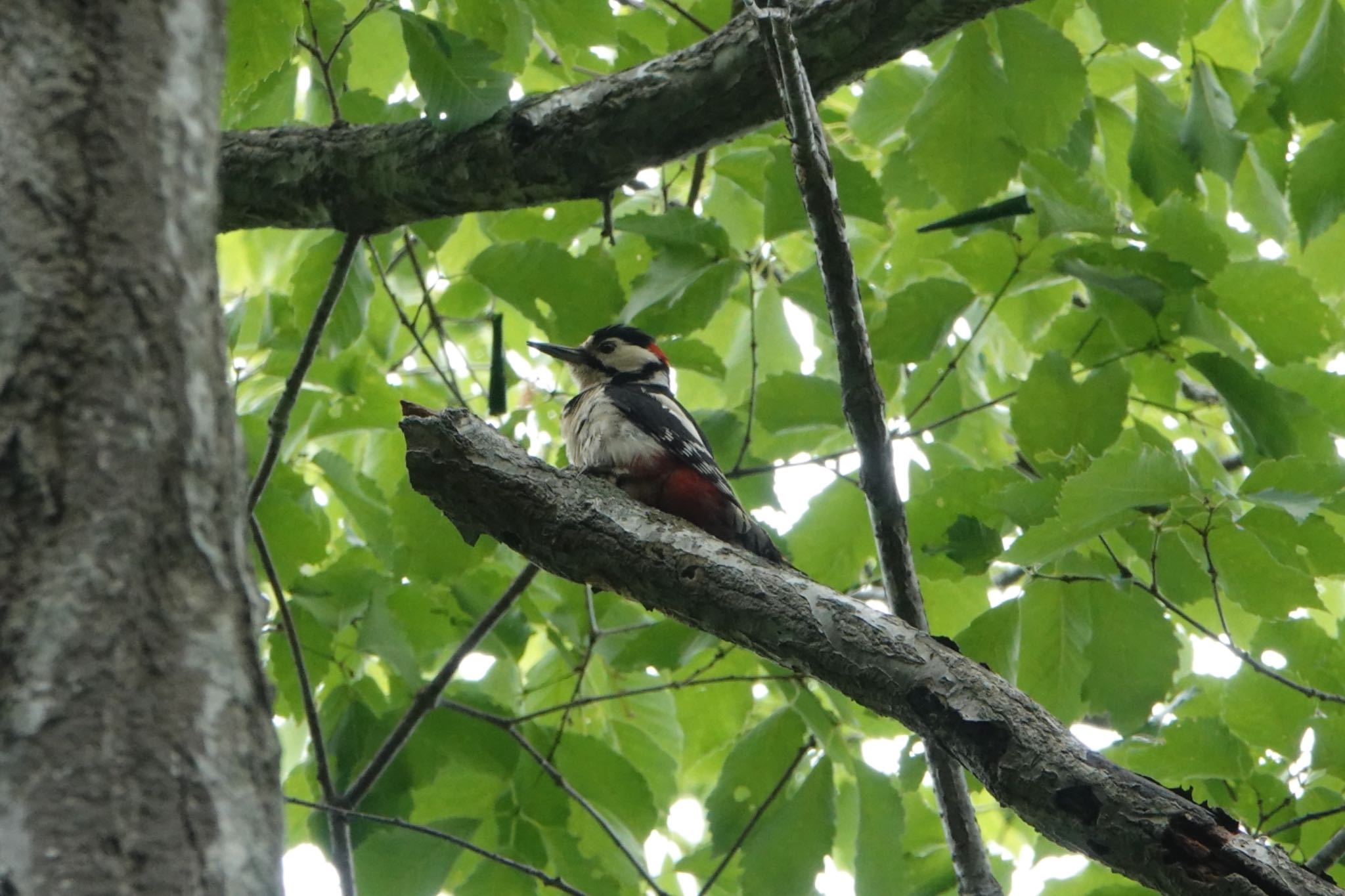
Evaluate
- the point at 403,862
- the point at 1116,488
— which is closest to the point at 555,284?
the point at 403,862

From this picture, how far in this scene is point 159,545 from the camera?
108cm

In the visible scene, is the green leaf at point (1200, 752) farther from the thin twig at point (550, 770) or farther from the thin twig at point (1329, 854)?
the thin twig at point (550, 770)

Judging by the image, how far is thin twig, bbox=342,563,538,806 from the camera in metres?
3.35

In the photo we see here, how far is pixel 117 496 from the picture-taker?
1071 mm

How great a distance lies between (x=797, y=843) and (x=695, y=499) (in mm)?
1021

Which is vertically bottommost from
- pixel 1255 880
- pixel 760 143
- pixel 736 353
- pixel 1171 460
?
pixel 1255 880

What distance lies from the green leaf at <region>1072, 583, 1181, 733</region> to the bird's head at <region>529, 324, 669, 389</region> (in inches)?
88.9

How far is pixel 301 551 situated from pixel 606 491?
117 centimetres

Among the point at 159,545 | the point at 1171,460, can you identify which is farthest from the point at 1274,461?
the point at 159,545

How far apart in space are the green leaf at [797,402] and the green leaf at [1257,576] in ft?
3.60

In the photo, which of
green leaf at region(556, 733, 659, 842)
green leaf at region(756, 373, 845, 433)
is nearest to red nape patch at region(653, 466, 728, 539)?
green leaf at region(756, 373, 845, 433)

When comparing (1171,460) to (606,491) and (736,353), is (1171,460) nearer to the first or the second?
(606,491)

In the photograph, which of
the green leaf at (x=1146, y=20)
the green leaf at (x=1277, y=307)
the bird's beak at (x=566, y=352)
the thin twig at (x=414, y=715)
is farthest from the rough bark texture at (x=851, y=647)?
the bird's beak at (x=566, y=352)

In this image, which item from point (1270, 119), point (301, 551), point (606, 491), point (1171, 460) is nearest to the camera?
point (1171, 460)
